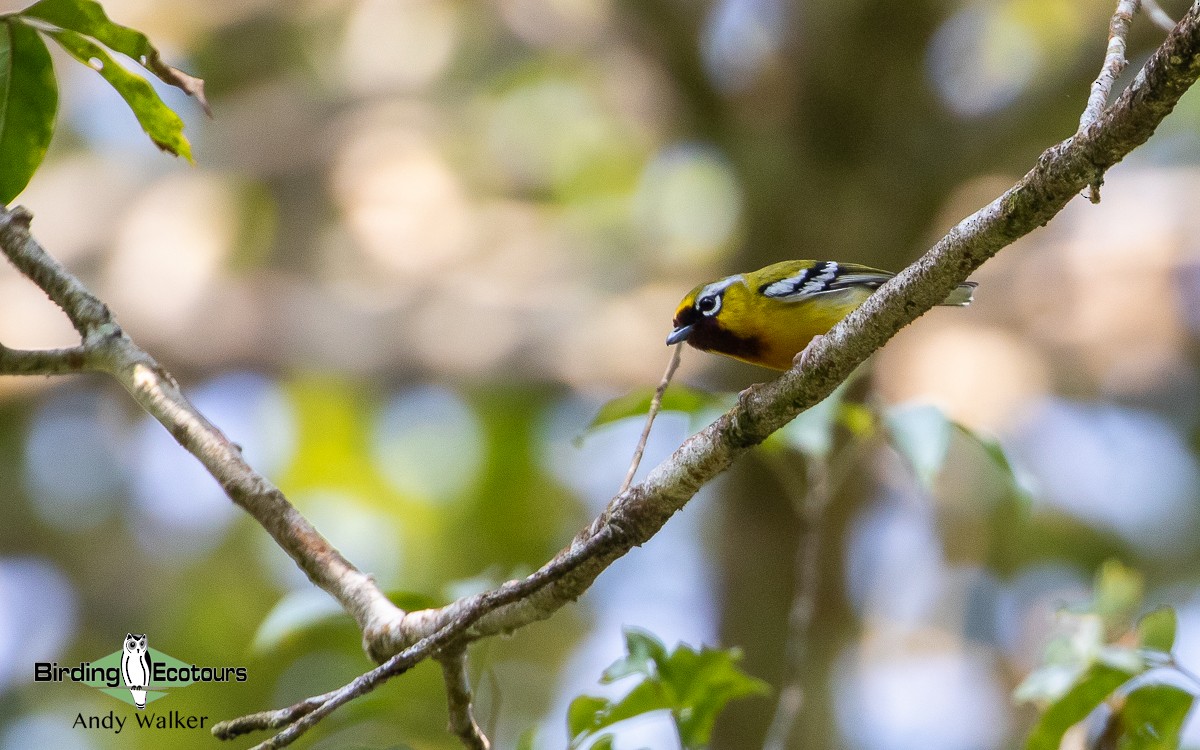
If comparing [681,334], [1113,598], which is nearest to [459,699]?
[1113,598]

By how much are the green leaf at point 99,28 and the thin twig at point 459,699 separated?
1328mm

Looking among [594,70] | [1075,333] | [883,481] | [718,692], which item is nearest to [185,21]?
[594,70]

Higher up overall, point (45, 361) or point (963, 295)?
point (963, 295)

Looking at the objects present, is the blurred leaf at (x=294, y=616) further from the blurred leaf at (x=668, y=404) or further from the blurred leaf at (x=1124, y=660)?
the blurred leaf at (x=1124, y=660)

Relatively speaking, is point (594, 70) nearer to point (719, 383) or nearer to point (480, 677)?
point (719, 383)

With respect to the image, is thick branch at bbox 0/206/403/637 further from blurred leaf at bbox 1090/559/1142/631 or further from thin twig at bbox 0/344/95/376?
blurred leaf at bbox 1090/559/1142/631

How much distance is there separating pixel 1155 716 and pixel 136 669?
2.59m

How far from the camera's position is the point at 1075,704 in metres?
2.82

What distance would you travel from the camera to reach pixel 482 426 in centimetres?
984

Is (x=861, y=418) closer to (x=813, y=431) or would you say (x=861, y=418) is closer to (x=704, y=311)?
(x=813, y=431)

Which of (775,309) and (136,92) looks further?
(775,309)

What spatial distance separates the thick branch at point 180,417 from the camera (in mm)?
2391

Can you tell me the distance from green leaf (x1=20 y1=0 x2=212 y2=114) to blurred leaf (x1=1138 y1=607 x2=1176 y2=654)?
263cm

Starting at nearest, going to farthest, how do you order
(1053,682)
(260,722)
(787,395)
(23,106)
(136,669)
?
(260,722) → (787,395) → (23,106) → (136,669) → (1053,682)
